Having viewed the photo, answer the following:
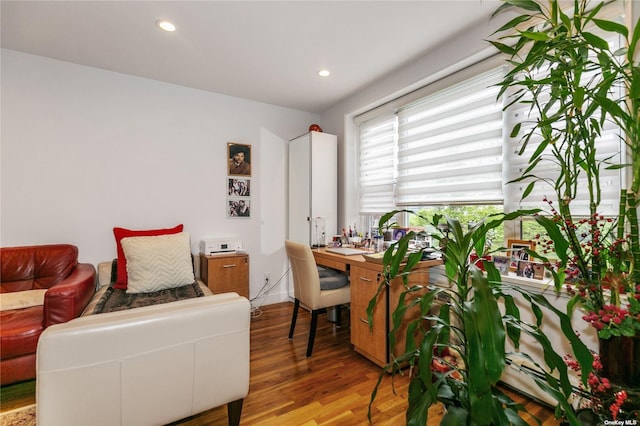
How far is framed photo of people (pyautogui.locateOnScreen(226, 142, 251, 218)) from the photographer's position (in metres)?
3.41

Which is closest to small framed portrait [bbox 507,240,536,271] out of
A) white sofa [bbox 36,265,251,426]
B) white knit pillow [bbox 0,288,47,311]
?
white sofa [bbox 36,265,251,426]

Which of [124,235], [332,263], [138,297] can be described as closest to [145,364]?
[138,297]

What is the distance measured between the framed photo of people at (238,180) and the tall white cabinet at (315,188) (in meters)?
0.58

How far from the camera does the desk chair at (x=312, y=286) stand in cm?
234

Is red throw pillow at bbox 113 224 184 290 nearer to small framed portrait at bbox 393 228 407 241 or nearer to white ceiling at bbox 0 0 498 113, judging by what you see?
white ceiling at bbox 0 0 498 113

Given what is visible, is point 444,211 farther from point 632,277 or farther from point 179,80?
point 179,80

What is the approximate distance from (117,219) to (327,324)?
92.0 inches

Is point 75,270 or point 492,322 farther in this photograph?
point 75,270

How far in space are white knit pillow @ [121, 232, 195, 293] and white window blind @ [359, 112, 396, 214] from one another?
2.04m

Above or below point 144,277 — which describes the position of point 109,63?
above

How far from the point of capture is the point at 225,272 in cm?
300

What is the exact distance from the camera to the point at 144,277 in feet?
7.61

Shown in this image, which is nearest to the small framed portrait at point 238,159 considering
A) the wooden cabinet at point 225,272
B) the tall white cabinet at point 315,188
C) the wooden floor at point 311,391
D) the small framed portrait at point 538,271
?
the tall white cabinet at point 315,188

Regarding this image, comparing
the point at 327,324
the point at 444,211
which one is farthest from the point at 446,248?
the point at 327,324
